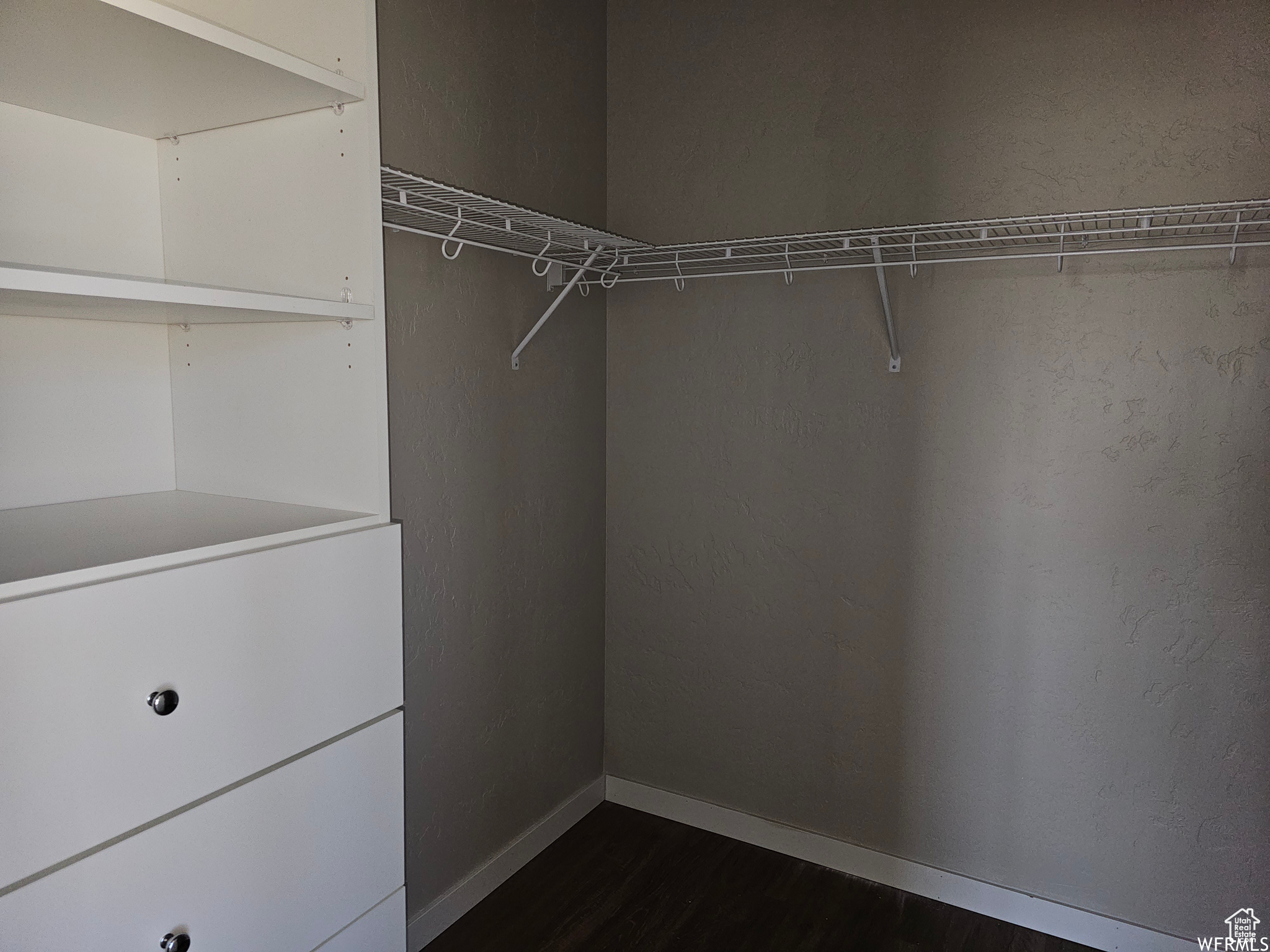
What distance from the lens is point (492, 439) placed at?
2.01 m

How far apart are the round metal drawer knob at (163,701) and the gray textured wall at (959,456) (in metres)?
1.56

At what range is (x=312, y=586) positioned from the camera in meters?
1.12

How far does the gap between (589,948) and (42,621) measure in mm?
1500

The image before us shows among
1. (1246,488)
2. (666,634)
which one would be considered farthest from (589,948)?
(1246,488)

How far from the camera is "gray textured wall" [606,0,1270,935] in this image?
174cm

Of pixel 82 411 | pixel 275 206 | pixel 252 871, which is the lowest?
pixel 252 871

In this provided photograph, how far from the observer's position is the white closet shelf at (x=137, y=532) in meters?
0.89

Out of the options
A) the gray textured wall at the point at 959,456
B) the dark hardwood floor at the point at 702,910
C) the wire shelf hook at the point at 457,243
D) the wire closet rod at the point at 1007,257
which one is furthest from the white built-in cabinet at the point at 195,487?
the gray textured wall at the point at 959,456

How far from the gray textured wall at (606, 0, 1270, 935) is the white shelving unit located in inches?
1.8

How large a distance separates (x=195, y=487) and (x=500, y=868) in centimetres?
126

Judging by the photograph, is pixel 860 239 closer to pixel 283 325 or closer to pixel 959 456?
pixel 959 456

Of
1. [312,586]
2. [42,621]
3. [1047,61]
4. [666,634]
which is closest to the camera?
[42,621]

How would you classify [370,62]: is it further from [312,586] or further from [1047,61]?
[1047,61]

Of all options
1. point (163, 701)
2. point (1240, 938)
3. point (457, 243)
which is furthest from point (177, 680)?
point (1240, 938)
